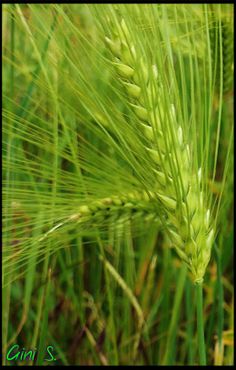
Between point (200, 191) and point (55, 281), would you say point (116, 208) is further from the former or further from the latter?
point (55, 281)

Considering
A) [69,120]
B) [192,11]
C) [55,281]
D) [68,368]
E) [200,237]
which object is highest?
[192,11]

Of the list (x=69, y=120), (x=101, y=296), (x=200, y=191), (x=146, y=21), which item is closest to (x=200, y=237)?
(x=200, y=191)
